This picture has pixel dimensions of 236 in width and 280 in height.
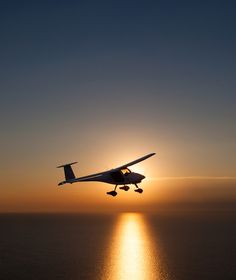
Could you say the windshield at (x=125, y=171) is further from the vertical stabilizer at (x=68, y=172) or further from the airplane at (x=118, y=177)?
the vertical stabilizer at (x=68, y=172)

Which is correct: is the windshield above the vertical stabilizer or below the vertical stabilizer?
below

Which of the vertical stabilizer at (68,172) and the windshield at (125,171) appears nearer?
the windshield at (125,171)

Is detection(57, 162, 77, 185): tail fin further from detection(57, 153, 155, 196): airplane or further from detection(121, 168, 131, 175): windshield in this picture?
detection(121, 168, 131, 175): windshield

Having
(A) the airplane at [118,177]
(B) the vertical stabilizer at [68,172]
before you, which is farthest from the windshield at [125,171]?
(B) the vertical stabilizer at [68,172]

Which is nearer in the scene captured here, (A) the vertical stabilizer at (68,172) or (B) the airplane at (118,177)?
(B) the airplane at (118,177)

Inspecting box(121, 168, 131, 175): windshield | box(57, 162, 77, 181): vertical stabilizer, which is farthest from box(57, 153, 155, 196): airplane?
box(57, 162, 77, 181): vertical stabilizer

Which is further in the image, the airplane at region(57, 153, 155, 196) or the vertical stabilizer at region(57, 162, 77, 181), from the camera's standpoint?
the vertical stabilizer at region(57, 162, 77, 181)

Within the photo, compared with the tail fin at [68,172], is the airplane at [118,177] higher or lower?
lower

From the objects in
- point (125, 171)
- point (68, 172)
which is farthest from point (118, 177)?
point (68, 172)

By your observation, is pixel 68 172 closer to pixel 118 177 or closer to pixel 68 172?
pixel 68 172

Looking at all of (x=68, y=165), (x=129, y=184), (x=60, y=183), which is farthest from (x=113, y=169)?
(x=68, y=165)

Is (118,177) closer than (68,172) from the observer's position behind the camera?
Yes
